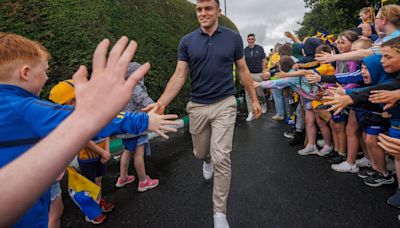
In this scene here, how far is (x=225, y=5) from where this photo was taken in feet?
81.1

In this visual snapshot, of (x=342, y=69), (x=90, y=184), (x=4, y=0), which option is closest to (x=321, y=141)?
(x=342, y=69)

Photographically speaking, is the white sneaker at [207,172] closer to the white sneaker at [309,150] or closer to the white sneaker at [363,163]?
the white sneaker at [309,150]

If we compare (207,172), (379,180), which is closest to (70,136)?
(207,172)

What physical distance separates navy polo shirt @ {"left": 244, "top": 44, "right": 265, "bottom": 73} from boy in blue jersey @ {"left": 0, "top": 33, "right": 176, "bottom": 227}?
7726 millimetres

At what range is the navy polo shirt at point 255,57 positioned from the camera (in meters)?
8.52

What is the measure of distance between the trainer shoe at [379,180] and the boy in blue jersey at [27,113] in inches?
125

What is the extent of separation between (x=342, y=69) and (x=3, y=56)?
414 centimetres

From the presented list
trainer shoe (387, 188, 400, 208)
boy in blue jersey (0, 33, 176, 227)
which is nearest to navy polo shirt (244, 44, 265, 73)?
trainer shoe (387, 188, 400, 208)

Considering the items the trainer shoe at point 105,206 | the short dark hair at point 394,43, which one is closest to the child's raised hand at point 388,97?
the short dark hair at point 394,43

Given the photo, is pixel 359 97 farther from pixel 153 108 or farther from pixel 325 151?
pixel 325 151

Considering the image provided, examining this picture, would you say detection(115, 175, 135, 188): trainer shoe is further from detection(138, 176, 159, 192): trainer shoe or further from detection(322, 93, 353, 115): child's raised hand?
detection(322, 93, 353, 115): child's raised hand

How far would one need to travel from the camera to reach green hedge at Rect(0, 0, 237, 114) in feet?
16.1

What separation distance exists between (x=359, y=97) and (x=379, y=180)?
5.01ft

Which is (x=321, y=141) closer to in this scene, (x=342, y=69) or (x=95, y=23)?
(x=342, y=69)
